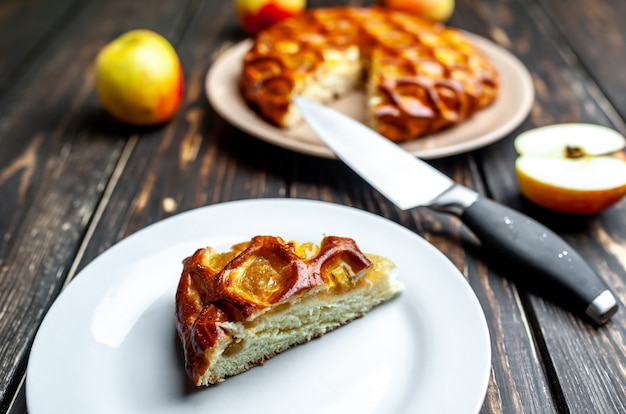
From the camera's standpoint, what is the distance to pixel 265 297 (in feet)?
3.98

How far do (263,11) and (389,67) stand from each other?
2.44ft

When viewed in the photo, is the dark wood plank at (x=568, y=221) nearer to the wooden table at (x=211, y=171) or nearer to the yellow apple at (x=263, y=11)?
the wooden table at (x=211, y=171)

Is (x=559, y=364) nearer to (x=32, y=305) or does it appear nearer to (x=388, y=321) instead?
(x=388, y=321)

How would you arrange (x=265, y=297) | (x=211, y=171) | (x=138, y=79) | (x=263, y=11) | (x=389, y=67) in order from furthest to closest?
(x=263, y=11)
(x=389, y=67)
(x=138, y=79)
(x=211, y=171)
(x=265, y=297)

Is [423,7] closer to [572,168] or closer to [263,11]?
[263,11]

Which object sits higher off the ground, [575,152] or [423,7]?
[575,152]

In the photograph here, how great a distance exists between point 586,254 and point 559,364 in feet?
1.30

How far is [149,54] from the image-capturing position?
2.02 meters

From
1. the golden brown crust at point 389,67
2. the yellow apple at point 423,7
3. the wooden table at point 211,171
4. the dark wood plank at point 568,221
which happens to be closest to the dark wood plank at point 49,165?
the wooden table at point 211,171

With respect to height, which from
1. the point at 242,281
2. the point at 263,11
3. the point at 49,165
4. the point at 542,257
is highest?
the point at 542,257

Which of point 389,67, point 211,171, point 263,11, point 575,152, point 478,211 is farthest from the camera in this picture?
point 263,11

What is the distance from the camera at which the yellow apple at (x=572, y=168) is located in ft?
5.25

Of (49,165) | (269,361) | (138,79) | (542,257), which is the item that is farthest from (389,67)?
(269,361)

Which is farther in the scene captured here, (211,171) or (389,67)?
(389,67)
